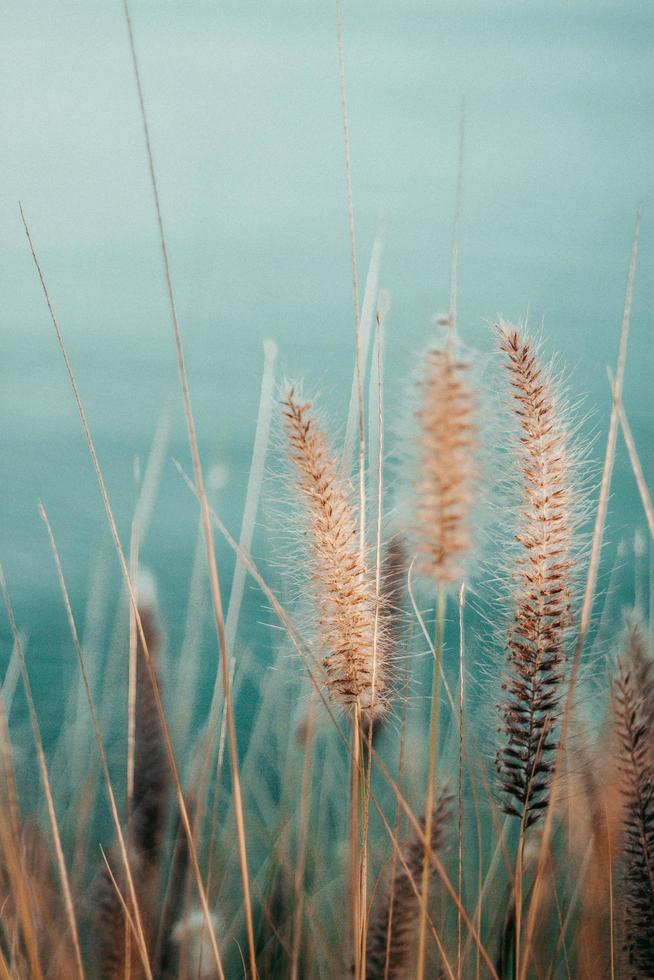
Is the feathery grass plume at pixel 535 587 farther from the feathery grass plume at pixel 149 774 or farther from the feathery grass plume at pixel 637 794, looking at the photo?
the feathery grass plume at pixel 149 774

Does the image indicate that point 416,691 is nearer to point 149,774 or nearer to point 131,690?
point 149,774

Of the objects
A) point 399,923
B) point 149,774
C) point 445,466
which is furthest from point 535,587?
point 149,774

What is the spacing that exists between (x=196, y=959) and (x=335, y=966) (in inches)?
10.0

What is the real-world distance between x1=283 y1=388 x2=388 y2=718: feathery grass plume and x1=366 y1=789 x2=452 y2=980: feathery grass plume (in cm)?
16

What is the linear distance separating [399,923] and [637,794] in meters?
0.29

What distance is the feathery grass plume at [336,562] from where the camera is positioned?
0.94 metres

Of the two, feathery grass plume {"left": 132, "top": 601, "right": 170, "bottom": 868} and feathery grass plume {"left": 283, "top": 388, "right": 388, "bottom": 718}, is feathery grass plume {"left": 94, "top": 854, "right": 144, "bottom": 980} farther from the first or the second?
feathery grass plume {"left": 283, "top": 388, "right": 388, "bottom": 718}

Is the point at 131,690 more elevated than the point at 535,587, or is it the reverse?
the point at 535,587

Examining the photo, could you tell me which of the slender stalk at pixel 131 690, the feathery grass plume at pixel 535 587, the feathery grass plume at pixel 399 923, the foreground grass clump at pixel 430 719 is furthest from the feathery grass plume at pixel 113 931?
the feathery grass plume at pixel 535 587

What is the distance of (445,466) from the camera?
2.68 feet

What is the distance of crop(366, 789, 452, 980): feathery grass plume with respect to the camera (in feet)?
3.16

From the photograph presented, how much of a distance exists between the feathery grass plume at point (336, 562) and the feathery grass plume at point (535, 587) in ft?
0.50

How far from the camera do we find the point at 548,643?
0.92m

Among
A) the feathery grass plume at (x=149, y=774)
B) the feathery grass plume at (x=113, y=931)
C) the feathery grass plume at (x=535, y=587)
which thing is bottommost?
the feathery grass plume at (x=113, y=931)
